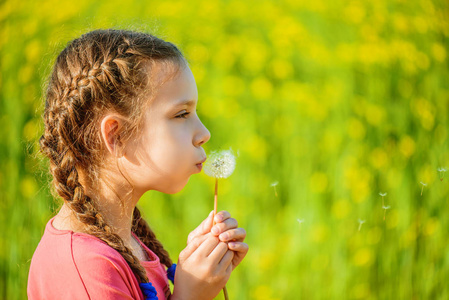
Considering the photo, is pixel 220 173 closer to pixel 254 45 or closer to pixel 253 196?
pixel 253 196

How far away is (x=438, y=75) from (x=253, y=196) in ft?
3.36

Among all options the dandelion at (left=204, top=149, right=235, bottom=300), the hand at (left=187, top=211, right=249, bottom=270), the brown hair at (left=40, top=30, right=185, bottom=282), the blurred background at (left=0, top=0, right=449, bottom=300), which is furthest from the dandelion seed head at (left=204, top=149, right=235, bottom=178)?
the blurred background at (left=0, top=0, right=449, bottom=300)

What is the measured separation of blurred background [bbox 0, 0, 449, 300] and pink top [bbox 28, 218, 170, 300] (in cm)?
105

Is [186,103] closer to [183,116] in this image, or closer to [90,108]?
[183,116]

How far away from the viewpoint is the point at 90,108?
111cm

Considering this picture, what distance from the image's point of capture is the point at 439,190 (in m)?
2.03

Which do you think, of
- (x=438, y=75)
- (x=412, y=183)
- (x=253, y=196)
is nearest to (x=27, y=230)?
(x=253, y=196)

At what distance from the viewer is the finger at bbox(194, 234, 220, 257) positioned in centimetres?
115

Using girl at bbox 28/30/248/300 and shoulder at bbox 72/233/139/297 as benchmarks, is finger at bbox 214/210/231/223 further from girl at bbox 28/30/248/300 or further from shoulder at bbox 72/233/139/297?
shoulder at bbox 72/233/139/297

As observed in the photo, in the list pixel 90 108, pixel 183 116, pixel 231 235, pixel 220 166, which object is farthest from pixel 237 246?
pixel 90 108

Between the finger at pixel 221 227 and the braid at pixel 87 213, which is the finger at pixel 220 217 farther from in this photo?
the braid at pixel 87 213

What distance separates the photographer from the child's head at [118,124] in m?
1.09

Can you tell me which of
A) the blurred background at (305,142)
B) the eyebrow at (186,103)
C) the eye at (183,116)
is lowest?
the blurred background at (305,142)

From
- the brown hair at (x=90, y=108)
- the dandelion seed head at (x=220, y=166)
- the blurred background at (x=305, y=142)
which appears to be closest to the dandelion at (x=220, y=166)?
the dandelion seed head at (x=220, y=166)
